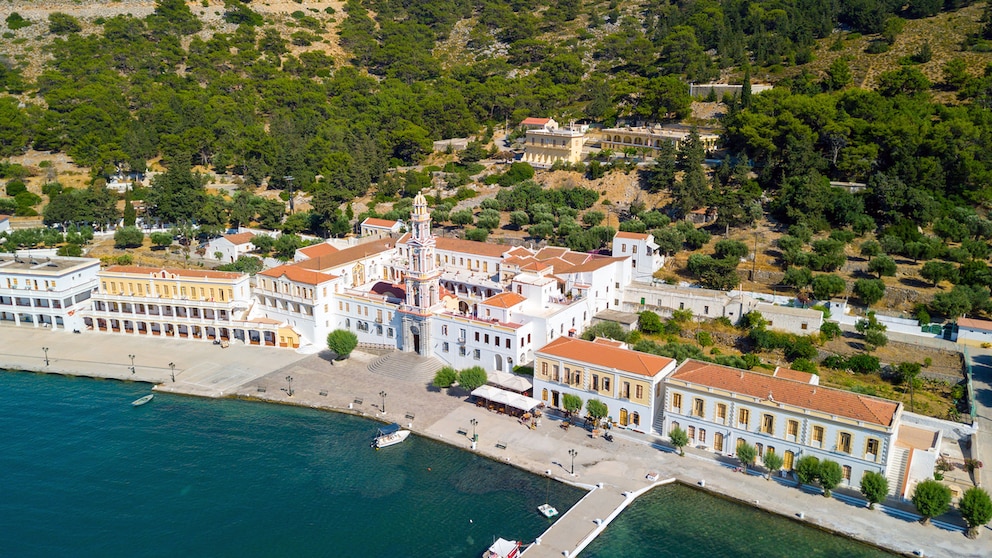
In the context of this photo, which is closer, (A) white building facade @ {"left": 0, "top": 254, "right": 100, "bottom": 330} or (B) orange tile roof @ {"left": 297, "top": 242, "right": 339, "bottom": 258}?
(A) white building facade @ {"left": 0, "top": 254, "right": 100, "bottom": 330}

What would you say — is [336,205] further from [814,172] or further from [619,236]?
[814,172]

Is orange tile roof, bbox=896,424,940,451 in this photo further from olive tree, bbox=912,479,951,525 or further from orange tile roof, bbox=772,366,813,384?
orange tile roof, bbox=772,366,813,384

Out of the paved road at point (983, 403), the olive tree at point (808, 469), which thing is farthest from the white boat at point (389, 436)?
the paved road at point (983, 403)

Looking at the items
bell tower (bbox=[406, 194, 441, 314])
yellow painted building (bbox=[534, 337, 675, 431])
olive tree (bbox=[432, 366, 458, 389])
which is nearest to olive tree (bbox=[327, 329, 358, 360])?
bell tower (bbox=[406, 194, 441, 314])

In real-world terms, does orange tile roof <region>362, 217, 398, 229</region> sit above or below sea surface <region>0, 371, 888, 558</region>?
above

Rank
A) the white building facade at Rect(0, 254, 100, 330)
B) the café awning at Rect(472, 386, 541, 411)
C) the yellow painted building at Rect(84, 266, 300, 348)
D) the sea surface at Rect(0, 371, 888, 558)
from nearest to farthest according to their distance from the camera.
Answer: the sea surface at Rect(0, 371, 888, 558) → the café awning at Rect(472, 386, 541, 411) → the yellow painted building at Rect(84, 266, 300, 348) → the white building facade at Rect(0, 254, 100, 330)

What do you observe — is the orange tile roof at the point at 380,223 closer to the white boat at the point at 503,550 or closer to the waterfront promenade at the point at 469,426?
the waterfront promenade at the point at 469,426

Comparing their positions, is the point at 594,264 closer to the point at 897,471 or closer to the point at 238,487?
the point at 897,471
